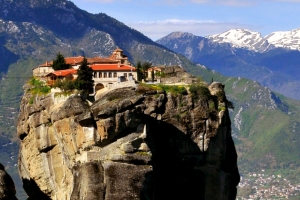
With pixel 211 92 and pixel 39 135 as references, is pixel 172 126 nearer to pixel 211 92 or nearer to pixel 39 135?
pixel 211 92

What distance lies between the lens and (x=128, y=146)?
60250mm

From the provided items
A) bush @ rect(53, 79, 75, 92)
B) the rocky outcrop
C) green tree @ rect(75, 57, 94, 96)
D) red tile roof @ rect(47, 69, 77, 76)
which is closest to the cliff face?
bush @ rect(53, 79, 75, 92)

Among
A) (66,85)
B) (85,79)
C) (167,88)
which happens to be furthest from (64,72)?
(167,88)

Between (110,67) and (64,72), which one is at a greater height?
(110,67)

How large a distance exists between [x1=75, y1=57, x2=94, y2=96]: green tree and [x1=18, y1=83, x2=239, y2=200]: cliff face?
8.67 feet

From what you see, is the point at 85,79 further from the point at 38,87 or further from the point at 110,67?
the point at 38,87

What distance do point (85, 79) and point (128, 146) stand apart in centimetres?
1401

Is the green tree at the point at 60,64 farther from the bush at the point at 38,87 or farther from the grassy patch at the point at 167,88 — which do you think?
the grassy patch at the point at 167,88

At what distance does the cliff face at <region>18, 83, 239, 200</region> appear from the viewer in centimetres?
5944

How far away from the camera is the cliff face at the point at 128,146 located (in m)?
59.4

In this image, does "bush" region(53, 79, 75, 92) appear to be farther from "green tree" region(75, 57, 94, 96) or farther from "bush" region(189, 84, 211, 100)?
"bush" region(189, 84, 211, 100)

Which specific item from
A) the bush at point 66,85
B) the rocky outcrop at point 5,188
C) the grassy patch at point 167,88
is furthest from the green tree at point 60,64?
the rocky outcrop at point 5,188

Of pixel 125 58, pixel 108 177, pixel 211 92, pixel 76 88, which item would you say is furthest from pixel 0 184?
pixel 125 58

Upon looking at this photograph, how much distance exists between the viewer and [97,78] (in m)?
75.8
